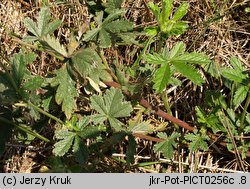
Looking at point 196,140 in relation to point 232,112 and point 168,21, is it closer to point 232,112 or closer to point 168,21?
point 232,112

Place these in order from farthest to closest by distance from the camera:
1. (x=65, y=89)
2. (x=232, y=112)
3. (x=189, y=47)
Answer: (x=189, y=47)
(x=232, y=112)
(x=65, y=89)

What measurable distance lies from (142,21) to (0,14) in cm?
89

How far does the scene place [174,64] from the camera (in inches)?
67.0

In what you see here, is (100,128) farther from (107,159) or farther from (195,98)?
(195,98)

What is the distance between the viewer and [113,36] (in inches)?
73.7

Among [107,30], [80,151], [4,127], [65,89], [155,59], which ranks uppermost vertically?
[107,30]

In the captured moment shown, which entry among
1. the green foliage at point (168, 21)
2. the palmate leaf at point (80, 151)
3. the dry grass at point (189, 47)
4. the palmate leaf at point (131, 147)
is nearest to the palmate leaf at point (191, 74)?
the green foliage at point (168, 21)

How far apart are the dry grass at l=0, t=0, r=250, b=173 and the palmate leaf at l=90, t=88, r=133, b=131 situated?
44cm

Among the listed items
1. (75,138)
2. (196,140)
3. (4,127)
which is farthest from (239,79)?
(4,127)

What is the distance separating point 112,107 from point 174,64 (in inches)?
13.1

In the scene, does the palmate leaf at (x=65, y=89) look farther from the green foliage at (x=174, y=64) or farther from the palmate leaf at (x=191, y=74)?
the palmate leaf at (x=191, y=74)

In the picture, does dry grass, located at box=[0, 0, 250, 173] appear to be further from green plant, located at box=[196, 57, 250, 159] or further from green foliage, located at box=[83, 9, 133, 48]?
green foliage, located at box=[83, 9, 133, 48]

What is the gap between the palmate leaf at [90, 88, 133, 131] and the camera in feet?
6.01

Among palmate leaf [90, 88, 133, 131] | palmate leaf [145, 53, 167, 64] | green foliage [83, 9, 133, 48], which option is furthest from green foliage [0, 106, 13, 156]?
palmate leaf [145, 53, 167, 64]
